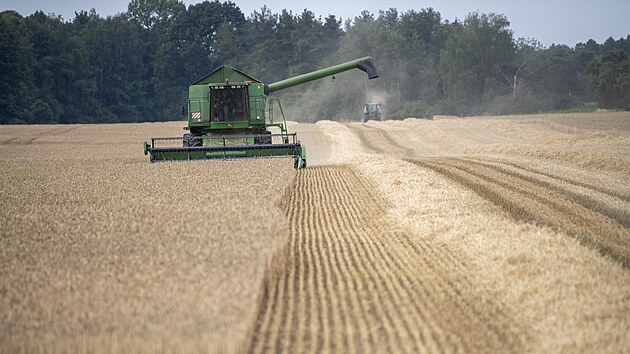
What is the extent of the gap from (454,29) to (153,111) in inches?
1652

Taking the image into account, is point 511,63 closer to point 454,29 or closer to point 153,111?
point 454,29

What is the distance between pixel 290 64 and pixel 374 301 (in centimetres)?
10035

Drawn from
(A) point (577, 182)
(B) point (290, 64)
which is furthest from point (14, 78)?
(A) point (577, 182)

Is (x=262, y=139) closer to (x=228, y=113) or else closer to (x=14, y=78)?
(x=228, y=113)

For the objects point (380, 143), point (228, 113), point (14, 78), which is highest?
point (14, 78)

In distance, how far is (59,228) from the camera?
31.9 feet

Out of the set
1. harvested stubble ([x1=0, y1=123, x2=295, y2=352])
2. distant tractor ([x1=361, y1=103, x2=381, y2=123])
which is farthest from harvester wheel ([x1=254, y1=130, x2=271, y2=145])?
distant tractor ([x1=361, y1=103, x2=381, y2=123])

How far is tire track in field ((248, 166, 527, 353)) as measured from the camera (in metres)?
6.14

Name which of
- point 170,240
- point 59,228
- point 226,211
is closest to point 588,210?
point 226,211

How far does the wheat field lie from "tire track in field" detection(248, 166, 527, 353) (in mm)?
27

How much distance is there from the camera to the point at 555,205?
13570 mm

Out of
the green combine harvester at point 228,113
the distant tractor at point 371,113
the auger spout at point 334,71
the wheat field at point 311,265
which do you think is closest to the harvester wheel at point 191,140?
the green combine harvester at point 228,113

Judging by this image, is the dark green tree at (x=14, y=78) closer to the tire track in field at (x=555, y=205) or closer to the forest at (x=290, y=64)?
the forest at (x=290, y=64)

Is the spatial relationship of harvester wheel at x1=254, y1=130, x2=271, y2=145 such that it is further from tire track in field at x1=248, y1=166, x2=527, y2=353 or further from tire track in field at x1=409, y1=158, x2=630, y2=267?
tire track in field at x1=248, y1=166, x2=527, y2=353
